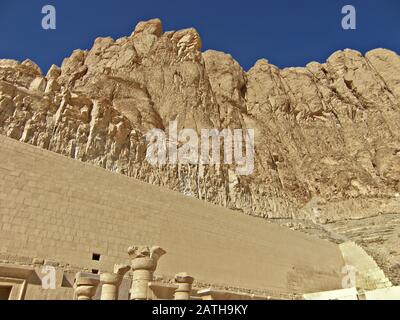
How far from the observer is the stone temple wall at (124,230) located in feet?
Result: 34.6

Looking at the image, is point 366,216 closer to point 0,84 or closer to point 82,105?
point 82,105

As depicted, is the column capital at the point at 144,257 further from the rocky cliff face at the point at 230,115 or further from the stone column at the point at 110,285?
the rocky cliff face at the point at 230,115

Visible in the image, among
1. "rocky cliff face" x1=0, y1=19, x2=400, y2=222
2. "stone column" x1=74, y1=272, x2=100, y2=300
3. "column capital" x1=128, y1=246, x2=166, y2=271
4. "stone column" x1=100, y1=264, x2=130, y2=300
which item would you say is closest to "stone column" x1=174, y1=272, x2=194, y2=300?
"column capital" x1=128, y1=246, x2=166, y2=271

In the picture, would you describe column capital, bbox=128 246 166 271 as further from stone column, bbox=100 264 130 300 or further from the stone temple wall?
the stone temple wall

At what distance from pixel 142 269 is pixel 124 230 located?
497 centimetres

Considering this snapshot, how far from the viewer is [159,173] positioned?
78.1 feet

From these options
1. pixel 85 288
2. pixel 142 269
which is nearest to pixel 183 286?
pixel 142 269

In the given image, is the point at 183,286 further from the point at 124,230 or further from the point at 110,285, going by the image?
the point at 124,230

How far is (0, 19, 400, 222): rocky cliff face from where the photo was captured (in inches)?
847

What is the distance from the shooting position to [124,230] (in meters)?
12.4

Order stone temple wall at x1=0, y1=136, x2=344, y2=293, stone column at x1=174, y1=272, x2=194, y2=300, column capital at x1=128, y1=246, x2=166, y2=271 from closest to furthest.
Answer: column capital at x1=128, y1=246, x2=166, y2=271
stone column at x1=174, y1=272, x2=194, y2=300
stone temple wall at x1=0, y1=136, x2=344, y2=293

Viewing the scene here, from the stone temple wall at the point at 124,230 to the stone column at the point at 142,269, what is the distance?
11.9 ft

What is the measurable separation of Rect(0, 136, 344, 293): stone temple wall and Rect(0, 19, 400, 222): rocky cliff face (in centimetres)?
848
